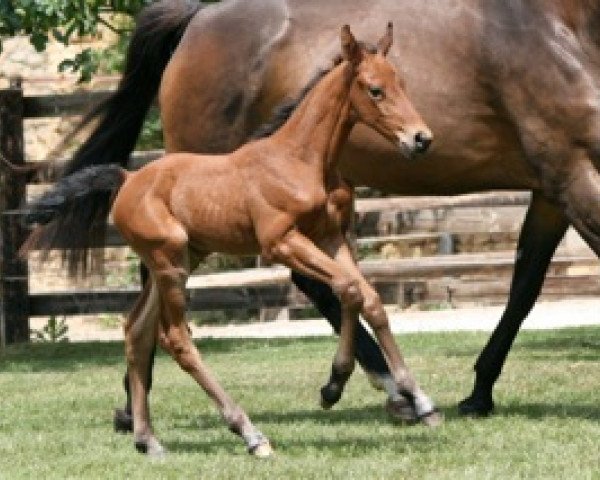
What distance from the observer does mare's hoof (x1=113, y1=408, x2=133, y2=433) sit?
768cm

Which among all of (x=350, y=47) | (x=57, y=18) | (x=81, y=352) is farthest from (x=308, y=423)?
(x=81, y=352)

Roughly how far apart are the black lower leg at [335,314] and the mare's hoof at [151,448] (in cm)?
Answer: 133

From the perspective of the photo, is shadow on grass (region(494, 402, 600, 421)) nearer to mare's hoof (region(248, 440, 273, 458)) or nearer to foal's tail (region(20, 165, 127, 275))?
mare's hoof (region(248, 440, 273, 458))

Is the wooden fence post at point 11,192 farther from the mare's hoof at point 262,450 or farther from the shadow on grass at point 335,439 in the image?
the mare's hoof at point 262,450

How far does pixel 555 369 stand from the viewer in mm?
10047

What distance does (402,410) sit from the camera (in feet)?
23.9

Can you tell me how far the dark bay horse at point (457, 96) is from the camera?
7.62 metres

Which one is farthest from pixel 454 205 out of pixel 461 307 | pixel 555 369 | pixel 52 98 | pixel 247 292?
pixel 555 369

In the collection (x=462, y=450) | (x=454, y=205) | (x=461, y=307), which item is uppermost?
(x=462, y=450)

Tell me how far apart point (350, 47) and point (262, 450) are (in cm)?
160

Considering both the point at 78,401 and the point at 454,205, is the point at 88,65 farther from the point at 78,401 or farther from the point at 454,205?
the point at 454,205

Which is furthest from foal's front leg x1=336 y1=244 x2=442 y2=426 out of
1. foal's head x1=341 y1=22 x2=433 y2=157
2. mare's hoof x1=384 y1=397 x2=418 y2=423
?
foal's head x1=341 y1=22 x2=433 y2=157

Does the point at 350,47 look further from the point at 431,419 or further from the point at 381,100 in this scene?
the point at 431,419

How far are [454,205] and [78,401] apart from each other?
7.77m
